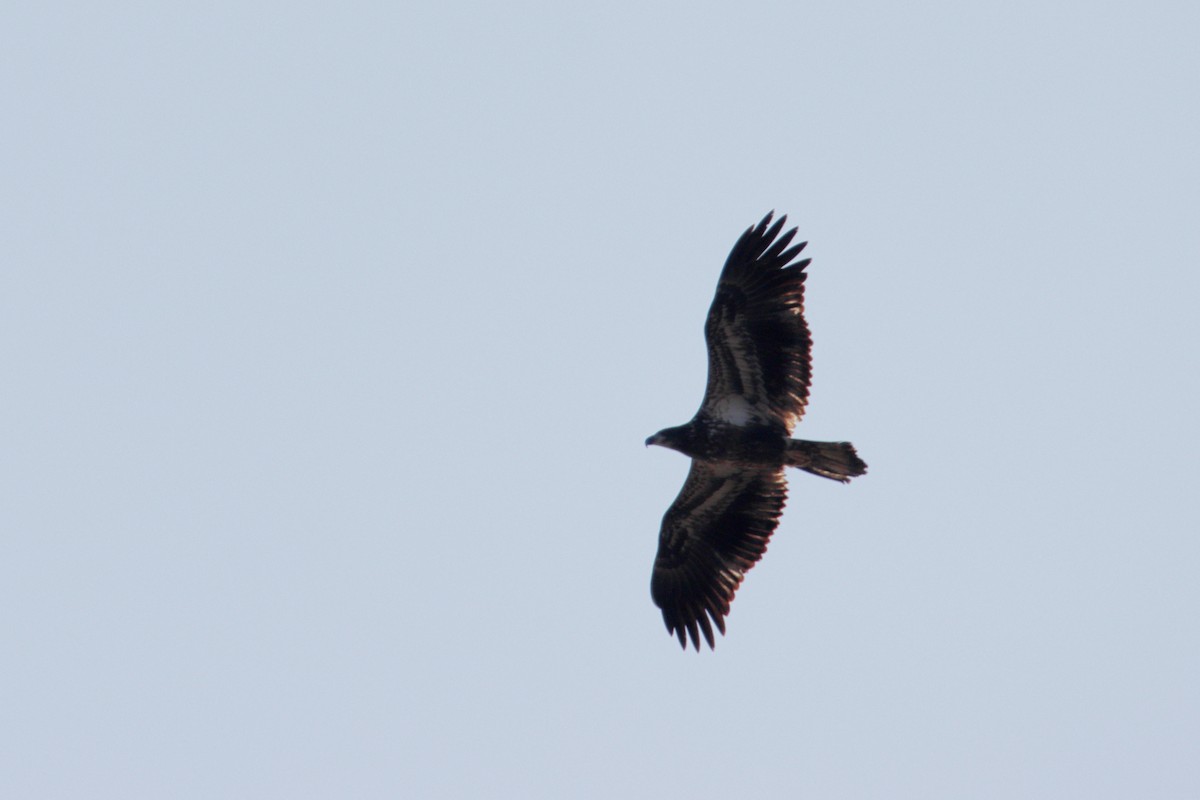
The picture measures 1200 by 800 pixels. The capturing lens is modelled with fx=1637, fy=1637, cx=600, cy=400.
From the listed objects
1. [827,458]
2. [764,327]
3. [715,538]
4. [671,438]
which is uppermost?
[764,327]

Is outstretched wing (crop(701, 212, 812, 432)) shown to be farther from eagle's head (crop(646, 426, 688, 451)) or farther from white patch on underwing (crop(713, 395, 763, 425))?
eagle's head (crop(646, 426, 688, 451))

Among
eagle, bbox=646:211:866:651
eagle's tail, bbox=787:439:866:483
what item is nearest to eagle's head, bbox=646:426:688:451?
eagle, bbox=646:211:866:651

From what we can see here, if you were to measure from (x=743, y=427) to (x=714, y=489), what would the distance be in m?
1.04

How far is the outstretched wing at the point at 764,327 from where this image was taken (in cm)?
1677

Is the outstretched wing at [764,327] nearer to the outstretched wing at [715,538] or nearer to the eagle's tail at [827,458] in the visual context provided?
the eagle's tail at [827,458]

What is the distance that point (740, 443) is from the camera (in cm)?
1712

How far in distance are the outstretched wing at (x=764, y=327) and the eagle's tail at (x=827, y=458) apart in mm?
336

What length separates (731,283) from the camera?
16.9m

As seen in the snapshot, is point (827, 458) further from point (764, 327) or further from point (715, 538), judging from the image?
point (715, 538)

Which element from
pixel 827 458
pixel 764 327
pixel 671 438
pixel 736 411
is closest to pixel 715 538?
pixel 671 438

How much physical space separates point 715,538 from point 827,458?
188cm

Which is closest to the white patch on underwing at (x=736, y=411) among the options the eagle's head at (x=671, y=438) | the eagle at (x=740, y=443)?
the eagle at (x=740, y=443)

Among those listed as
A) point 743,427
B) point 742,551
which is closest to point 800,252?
point 743,427

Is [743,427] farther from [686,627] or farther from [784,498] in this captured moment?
[686,627]
